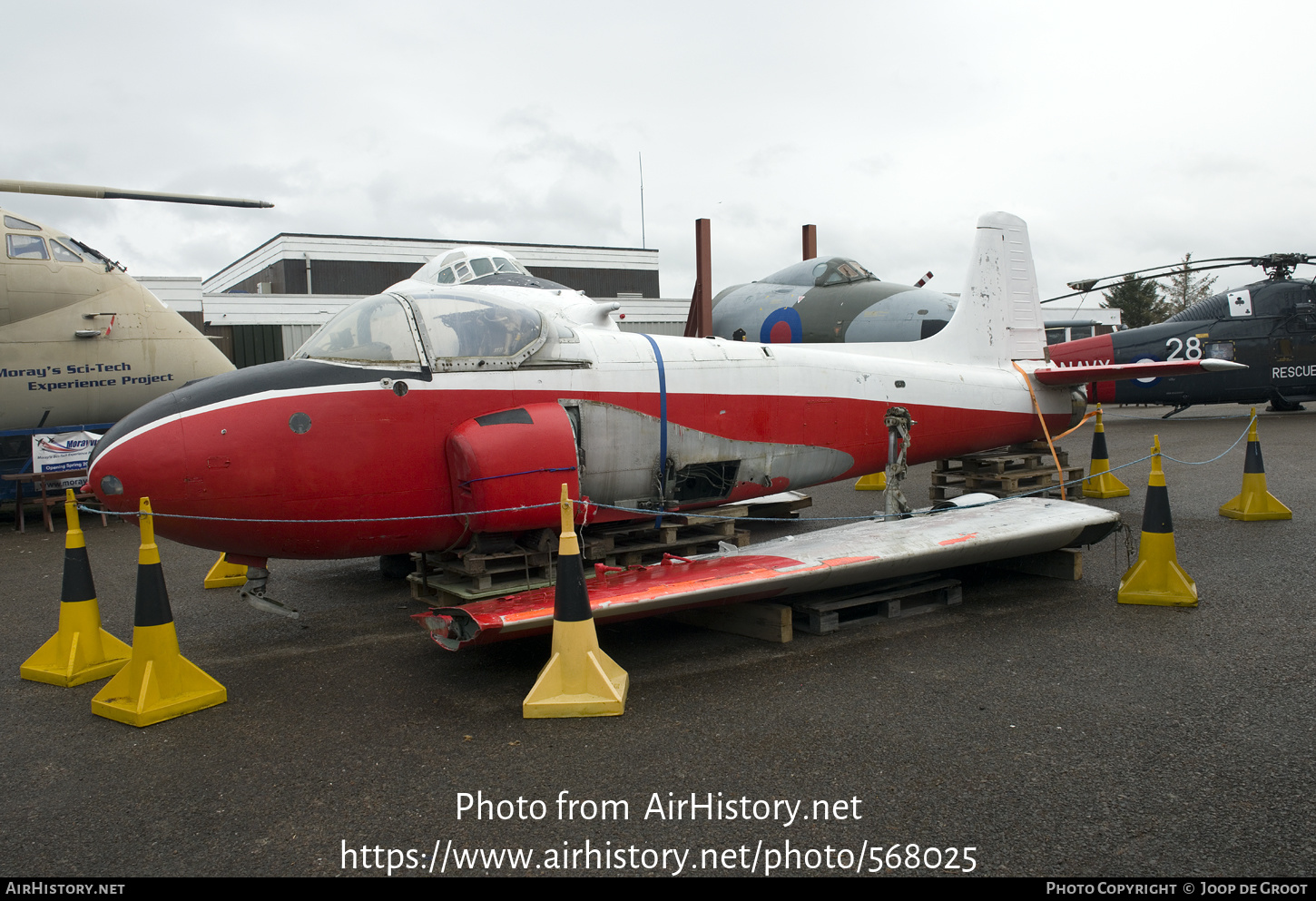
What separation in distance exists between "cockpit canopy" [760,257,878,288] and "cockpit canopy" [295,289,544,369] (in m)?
10.9

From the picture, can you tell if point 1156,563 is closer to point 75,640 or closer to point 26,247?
point 75,640

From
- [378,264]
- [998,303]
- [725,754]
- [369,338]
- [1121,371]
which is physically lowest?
[725,754]

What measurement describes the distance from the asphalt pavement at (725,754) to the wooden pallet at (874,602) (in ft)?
0.42

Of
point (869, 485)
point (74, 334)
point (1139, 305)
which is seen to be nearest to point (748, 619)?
point (869, 485)

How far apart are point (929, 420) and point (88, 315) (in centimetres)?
1083

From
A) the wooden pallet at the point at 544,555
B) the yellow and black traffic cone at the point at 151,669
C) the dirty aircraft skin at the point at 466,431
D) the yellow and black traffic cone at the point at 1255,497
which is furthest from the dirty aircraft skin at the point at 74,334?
the yellow and black traffic cone at the point at 1255,497

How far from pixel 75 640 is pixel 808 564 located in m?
4.45

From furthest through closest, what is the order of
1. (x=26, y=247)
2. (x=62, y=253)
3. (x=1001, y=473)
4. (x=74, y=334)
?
(x=62, y=253)
(x=74, y=334)
(x=26, y=247)
(x=1001, y=473)

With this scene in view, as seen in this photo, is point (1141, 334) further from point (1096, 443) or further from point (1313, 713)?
point (1313, 713)

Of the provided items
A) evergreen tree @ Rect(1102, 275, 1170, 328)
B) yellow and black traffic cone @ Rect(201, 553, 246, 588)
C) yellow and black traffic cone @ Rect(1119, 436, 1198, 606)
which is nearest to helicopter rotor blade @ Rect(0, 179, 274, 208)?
yellow and black traffic cone @ Rect(201, 553, 246, 588)

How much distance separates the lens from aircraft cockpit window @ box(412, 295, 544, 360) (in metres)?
5.35

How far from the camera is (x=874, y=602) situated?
566 cm

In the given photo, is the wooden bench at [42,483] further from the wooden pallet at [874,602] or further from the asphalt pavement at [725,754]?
the wooden pallet at [874,602]

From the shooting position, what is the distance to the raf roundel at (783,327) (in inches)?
605
